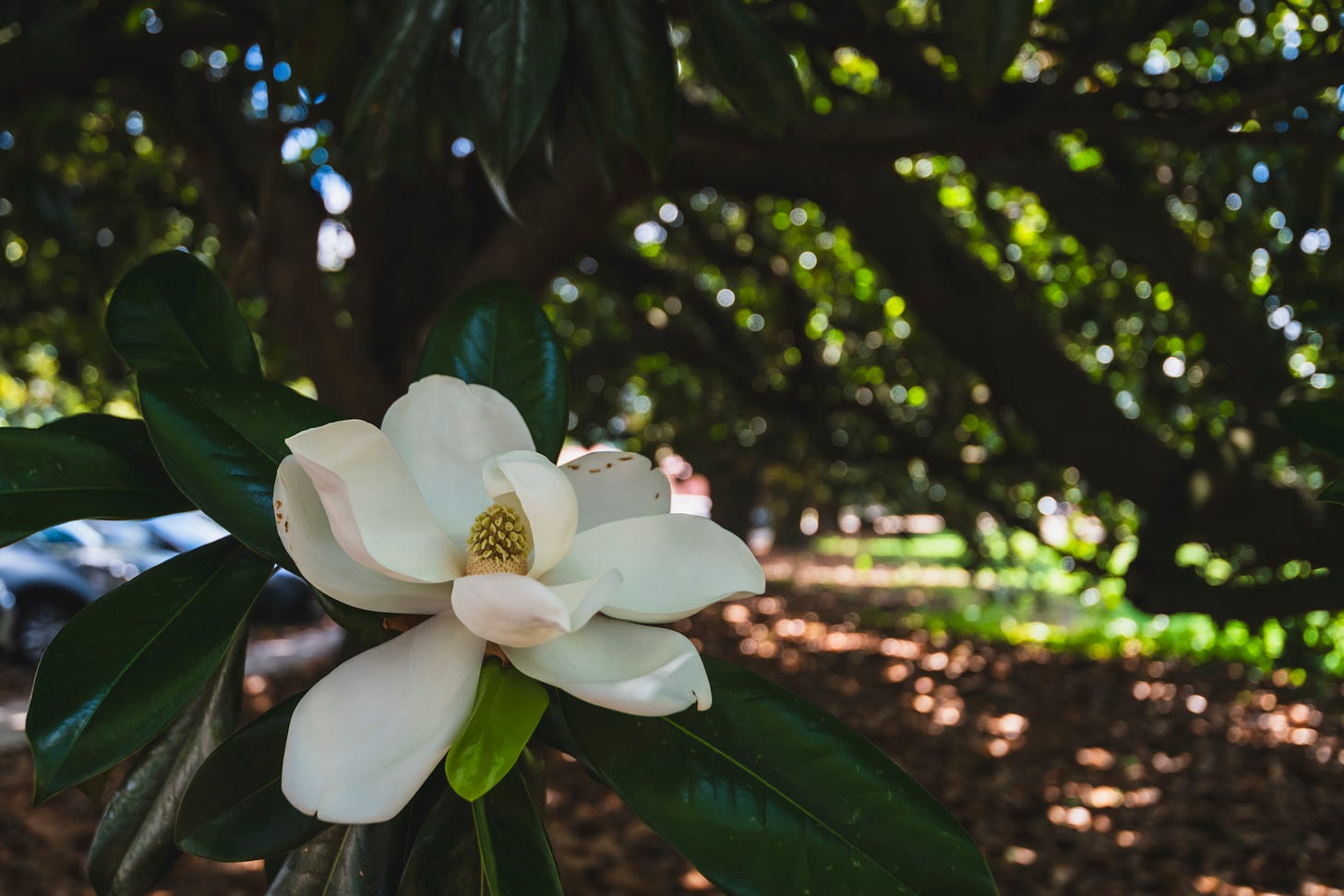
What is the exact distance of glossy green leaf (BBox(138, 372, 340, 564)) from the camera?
66cm

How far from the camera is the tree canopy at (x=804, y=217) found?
1.14 m

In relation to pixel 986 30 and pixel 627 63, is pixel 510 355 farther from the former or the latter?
pixel 986 30

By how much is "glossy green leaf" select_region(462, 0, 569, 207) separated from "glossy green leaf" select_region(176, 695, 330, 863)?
0.58m

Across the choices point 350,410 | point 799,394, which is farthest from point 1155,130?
point 799,394

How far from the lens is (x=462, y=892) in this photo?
0.60 meters

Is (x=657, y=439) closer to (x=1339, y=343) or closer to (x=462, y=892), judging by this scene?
(x=1339, y=343)

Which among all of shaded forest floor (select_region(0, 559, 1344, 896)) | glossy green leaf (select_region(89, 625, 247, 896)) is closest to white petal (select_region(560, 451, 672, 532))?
glossy green leaf (select_region(89, 625, 247, 896))

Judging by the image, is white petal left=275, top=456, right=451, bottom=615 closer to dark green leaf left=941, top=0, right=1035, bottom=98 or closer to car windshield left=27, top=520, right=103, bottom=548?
dark green leaf left=941, top=0, right=1035, bottom=98

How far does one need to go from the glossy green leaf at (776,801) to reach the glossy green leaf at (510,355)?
25 centimetres

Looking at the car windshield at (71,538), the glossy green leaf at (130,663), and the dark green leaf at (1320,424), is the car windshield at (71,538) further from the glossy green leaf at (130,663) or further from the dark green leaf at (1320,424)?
the dark green leaf at (1320,424)

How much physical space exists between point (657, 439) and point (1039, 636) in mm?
3505

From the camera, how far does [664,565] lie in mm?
627

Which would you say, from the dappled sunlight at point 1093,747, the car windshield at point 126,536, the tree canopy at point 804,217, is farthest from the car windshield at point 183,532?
the dappled sunlight at point 1093,747

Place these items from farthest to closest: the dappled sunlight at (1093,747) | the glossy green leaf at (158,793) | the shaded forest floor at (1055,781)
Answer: the dappled sunlight at (1093,747) → the shaded forest floor at (1055,781) → the glossy green leaf at (158,793)
